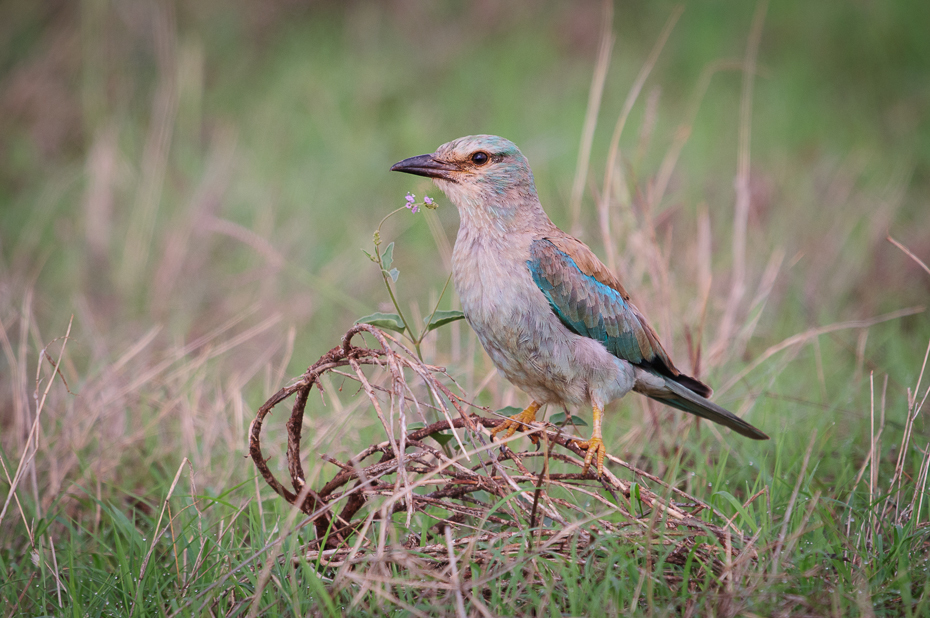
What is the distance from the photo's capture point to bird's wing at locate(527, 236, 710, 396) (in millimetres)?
2971

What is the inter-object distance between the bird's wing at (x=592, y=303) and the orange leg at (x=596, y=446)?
301 mm

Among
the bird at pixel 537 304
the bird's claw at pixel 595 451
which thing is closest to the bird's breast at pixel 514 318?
the bird at pixel 537 304

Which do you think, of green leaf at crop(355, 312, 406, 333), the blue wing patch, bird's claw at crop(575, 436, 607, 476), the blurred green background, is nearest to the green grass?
the blurred green background

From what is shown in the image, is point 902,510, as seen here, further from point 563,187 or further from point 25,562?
point 563,187

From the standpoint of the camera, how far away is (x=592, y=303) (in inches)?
120

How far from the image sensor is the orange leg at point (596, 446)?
2.68 m

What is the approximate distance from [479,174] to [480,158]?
0.07m

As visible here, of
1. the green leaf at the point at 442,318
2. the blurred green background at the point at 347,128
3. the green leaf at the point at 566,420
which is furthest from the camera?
the blurred green background at the point at 347,128

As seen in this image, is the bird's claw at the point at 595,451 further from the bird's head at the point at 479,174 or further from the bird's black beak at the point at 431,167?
the bird's black beak at the point at 431,167

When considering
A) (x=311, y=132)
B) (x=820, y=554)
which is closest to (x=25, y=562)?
(x=820, y=554)

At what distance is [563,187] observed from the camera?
626cm

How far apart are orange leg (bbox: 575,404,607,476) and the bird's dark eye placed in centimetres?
101

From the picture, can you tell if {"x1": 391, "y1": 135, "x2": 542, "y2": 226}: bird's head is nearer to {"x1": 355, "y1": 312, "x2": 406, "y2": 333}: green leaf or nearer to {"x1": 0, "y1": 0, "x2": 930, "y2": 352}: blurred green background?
{"x1": 355, "y1": 312, "x2": 406, "y2": 333}: green leaf

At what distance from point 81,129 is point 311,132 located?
2.10 metres
